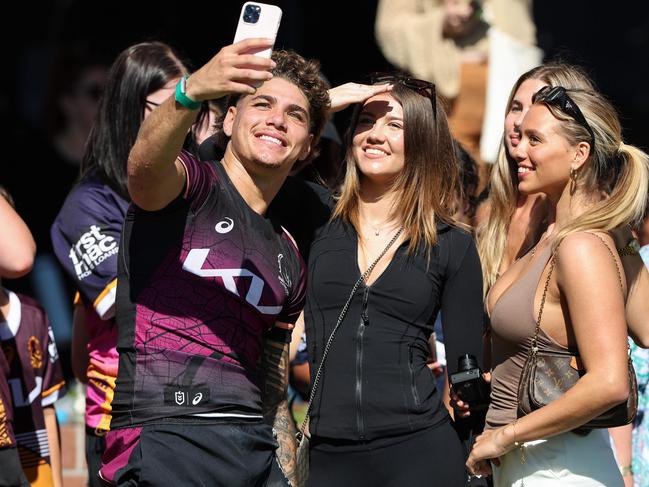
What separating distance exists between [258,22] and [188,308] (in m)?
0.79

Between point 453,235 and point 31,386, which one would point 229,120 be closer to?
point 453,235

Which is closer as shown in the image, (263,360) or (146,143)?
(146,143)

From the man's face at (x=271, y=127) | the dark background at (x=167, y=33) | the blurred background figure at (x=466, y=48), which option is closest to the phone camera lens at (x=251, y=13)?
the man's face at (x=271, y=127)

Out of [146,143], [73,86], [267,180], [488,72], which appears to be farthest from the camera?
[73,86]

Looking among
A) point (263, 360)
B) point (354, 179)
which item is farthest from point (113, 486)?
point (354, 179)

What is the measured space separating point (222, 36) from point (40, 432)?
3814 mm

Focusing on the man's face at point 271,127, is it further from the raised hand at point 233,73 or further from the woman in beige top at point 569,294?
the woman in beige top at point 569,294

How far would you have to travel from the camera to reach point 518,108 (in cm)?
394

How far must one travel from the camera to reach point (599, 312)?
3051mm

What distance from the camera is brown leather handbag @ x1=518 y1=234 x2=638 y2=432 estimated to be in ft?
10.4

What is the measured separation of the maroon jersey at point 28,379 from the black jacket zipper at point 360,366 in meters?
1.15

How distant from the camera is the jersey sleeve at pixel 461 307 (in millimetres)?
3543

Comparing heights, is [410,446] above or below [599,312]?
below

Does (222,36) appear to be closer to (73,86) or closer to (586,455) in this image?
(73,86)
